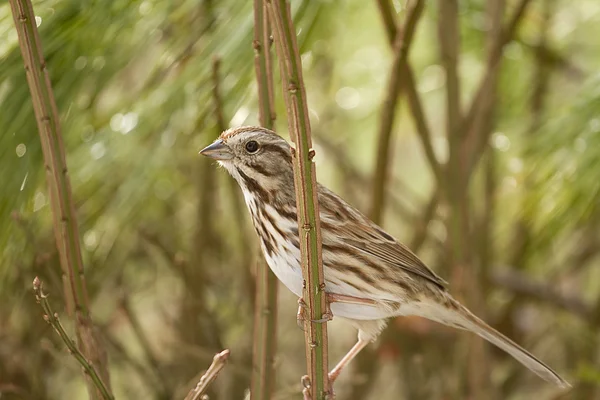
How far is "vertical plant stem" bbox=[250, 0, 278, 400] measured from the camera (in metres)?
2.51

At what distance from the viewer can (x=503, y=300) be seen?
241 inches

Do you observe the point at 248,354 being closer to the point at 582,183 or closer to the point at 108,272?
the point at 108,272

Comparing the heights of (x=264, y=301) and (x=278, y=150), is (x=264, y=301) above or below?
below

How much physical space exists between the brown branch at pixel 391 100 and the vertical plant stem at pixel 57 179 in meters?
1.37

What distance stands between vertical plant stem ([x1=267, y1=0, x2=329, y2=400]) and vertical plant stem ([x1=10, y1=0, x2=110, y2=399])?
582 millimetres

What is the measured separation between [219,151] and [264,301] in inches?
19.3

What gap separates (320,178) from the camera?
6.49 metres

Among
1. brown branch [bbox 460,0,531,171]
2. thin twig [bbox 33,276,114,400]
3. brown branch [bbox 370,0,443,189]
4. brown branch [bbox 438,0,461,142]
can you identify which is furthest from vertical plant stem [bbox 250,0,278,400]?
brown branch [bbox 460,0,531,171]

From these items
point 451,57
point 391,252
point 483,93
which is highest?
point 451,57

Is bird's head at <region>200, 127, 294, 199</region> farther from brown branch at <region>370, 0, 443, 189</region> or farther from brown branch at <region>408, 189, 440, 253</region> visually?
brown branch at <region>408, 189, 440, 253</region>

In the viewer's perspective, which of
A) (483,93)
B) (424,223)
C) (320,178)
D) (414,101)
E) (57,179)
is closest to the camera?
(57,179)

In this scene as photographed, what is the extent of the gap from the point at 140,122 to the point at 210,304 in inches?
99.6

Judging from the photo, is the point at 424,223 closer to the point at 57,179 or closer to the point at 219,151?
the point at 219,151

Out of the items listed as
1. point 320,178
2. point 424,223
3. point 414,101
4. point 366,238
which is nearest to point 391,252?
point 366,238
